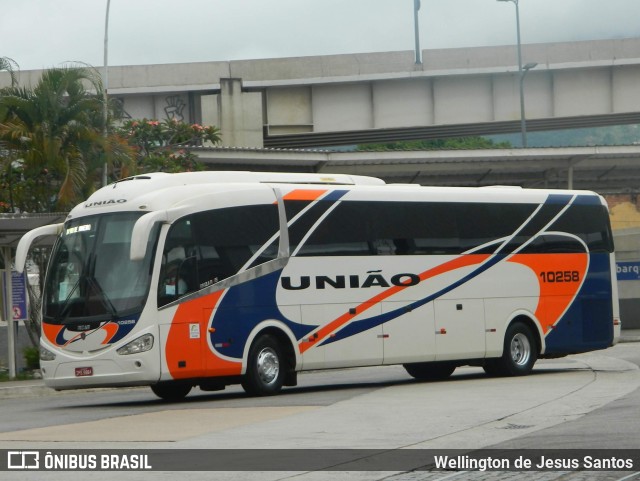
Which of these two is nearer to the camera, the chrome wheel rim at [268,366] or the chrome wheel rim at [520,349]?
the chrome wheel rim at [268,366]

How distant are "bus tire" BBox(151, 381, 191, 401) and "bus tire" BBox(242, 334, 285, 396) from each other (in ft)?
4.17

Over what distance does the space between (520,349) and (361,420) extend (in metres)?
9.94

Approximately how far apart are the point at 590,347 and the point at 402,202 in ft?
17.4

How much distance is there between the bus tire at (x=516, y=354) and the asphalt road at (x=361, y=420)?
66 cm

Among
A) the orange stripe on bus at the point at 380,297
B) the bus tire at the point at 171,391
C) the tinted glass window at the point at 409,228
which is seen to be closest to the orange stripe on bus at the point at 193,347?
the bus tire at the point at 171,391

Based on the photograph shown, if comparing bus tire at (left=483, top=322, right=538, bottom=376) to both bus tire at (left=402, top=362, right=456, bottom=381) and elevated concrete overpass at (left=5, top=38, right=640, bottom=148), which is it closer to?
bus tire at (left=402, top=362, right=456, bottom=381)

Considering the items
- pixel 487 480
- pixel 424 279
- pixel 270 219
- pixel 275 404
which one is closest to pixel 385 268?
pixel 424 279

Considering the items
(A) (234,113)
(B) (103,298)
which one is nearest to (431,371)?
(B) (103,298)

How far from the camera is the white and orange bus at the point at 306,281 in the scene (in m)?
19.5

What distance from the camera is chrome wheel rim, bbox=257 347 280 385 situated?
20.5m

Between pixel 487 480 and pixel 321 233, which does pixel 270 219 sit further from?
pixel 487 480

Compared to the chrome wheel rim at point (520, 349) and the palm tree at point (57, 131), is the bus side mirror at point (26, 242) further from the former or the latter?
the palm tree at point (57, 131)

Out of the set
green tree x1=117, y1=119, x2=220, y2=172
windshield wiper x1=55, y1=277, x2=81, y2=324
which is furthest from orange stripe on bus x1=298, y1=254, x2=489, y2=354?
green tree x1=117, y1=119, x2=220, y2=172

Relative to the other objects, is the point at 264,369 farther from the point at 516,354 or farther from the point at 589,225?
the point at 589,225
